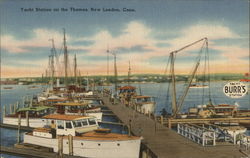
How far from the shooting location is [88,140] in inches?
876

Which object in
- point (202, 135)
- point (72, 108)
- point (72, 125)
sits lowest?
point (202, 135)

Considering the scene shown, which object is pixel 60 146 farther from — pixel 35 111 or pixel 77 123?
pixel 35 111

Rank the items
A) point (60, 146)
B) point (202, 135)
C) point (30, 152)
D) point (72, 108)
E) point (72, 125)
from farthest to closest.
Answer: point (72, 108) → point (72, 125) → point (30, 152) → point (60, 146) → point (202, 135)

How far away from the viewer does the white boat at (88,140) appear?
70.5ft

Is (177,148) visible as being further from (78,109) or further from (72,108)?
(72,108)

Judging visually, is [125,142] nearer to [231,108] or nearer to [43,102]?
[231,108]

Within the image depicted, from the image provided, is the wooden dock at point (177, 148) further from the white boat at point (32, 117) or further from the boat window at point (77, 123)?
the white boat at point (32, 117)

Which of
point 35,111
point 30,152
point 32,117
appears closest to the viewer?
point 30,152

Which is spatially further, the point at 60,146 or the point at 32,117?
the point at 32,117

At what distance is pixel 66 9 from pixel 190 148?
1586cm

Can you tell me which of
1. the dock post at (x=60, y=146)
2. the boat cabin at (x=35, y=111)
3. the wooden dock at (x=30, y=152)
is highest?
the boat cabin at (x=35, y=111)

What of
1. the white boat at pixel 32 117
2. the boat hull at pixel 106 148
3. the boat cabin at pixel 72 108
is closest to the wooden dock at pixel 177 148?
the boat hull at pixel 106 148

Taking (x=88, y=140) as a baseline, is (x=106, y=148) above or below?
below

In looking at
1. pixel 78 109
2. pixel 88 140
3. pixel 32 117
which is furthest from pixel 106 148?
pixel 32 117
